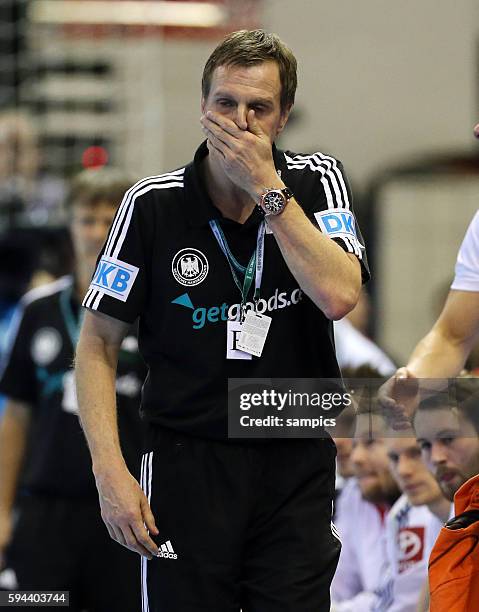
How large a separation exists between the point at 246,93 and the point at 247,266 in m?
0.43

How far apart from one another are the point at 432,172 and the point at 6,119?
5139 millimetres

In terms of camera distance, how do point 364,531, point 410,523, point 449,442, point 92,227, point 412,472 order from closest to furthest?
point 449,442 → point 412,472 → point 410,523 → point 92,227 → point 364,531

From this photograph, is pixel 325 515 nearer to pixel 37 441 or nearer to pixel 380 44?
pixel 37 441

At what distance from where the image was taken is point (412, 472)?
4.11 m

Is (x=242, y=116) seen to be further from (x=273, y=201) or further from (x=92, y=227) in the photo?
(x=92, y=227)

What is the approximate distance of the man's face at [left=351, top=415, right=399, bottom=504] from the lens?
4.23 metres

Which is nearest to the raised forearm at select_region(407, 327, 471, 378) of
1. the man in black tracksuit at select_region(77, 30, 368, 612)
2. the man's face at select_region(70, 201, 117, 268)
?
the man in black tracksuit at select_region(77, 30, 368, 612)

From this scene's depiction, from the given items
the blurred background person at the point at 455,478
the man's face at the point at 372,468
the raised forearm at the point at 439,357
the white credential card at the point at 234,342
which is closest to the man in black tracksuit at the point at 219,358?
the white credential card at the point at 234,342

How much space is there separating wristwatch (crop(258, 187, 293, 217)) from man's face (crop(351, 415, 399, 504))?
1106 mm

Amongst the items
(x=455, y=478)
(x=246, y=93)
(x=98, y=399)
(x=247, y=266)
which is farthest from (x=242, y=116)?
(x=455, y=478)

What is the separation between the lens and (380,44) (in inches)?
477

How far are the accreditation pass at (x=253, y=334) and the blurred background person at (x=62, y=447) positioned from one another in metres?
1.34

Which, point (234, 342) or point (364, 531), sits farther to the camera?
point (364, 531)

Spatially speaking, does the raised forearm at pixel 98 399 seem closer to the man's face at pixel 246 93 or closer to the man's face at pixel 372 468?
the man's face at pixel 246 93
